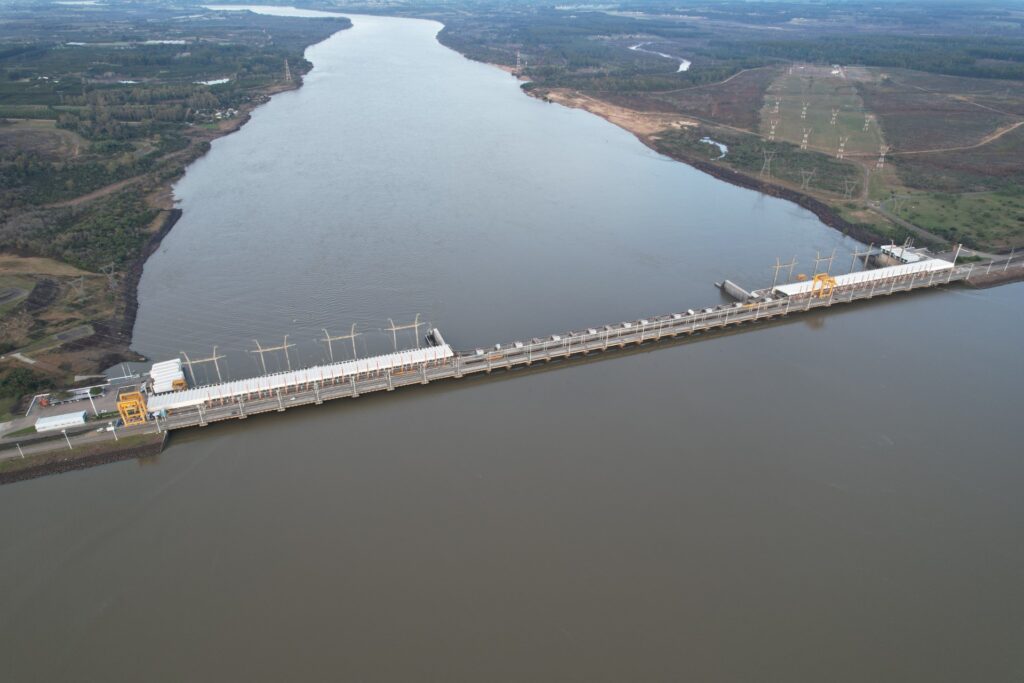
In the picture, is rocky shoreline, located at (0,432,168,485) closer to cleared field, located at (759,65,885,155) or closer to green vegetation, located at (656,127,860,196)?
green vegetation, located at (656,127,860,196)

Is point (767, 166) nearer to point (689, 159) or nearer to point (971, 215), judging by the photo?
point (689, 159)

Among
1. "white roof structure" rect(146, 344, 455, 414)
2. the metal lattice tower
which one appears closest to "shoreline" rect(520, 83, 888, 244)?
the metal lattice tower

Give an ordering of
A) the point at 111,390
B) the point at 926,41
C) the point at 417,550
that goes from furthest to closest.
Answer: the point at 926,41 < the point at 111,390 < the point at 417,550

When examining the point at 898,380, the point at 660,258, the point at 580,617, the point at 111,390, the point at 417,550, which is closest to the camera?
the point at 580,617

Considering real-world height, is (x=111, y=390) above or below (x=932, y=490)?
above

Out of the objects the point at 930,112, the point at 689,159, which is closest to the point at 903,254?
the point at 689,159

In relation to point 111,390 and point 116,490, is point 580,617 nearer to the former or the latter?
point 116,490

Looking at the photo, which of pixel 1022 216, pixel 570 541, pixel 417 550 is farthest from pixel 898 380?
pixel 1022 216
